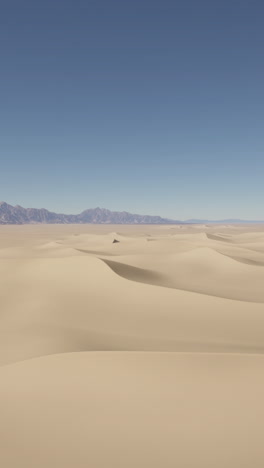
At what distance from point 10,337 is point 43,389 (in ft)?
12.1

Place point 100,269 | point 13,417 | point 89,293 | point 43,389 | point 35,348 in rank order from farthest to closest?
point 100,269
point 89,293
point 35,348
point 43,389
point 13,417

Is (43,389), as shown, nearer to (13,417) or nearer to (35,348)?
(13,417)

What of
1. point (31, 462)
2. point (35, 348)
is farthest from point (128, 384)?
point (35, 348)

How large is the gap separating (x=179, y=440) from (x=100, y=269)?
11.0m

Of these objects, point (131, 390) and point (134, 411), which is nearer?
point (134, 411)

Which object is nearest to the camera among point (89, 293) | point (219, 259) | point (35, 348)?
point (35, 348)

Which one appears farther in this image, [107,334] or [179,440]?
[107,334]

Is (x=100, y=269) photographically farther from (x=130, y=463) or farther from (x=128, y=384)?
(x=130, y=463)

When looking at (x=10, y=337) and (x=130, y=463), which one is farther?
(x=10, y=337)

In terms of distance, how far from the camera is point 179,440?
3213 mm

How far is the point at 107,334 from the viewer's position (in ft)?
25.3

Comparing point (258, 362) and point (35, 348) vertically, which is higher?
point (258, 362)

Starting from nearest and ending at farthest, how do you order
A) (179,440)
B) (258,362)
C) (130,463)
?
(130,463)
(179,440)
(258,362)

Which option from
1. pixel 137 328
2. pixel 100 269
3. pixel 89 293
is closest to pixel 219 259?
pixel 100 269
